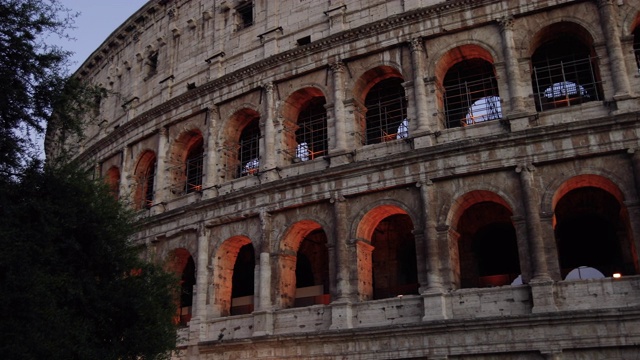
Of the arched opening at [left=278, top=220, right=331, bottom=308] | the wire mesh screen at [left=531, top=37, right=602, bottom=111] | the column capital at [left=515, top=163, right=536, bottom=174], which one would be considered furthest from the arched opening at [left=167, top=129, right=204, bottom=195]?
the wire mesh screen at [left=531, top=37, right=602, bottom=111]

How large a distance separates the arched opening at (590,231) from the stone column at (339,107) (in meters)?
5.61

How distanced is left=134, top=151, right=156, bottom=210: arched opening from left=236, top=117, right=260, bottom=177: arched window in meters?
3.48

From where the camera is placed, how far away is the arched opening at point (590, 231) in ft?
51.5

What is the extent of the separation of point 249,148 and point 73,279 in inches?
400

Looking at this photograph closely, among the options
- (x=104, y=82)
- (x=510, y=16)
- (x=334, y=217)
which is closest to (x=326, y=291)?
(x=334, y=217)

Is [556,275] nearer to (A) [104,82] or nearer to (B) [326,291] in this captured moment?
(B) [326,291]

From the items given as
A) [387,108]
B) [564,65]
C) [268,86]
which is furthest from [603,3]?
[268,86]

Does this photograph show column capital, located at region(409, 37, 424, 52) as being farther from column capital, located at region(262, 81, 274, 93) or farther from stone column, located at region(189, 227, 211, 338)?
stone column, located at region(189, 227, 211, 338)

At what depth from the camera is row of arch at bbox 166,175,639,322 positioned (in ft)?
48.4

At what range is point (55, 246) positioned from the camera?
1086 centimetres

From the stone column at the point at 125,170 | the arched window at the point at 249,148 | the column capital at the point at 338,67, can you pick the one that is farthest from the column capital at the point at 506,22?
the stone column at the point at 125,170

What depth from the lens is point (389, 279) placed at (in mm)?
17344

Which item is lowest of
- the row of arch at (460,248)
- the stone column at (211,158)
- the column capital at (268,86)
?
the row of arch at (460,248)

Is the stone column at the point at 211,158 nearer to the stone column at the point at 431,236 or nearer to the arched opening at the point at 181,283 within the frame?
the arched opening at the point at 181,283
